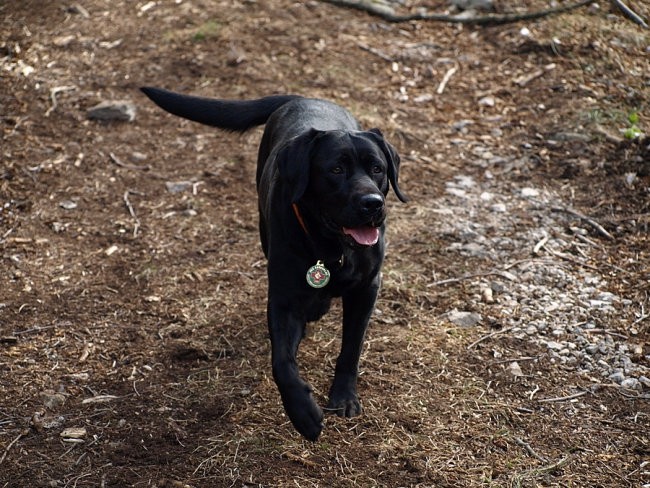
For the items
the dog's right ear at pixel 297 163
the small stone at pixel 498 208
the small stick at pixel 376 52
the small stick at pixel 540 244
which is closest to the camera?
the dog's right ear at pixel 297 163

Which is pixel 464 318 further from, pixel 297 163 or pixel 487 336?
pixel 297 163

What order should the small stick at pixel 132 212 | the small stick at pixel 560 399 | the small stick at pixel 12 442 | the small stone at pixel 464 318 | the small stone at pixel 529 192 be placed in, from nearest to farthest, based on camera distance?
the small stick at pixel 12 442, the small stick at pixel 560 399, the small stone at pixel 464 318, the small stick at pixel 132 212, the small stone at pixel 529 192

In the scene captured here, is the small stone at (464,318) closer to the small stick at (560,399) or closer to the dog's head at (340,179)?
the small stick at (560,399)

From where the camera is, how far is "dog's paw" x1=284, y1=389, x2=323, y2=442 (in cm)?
342

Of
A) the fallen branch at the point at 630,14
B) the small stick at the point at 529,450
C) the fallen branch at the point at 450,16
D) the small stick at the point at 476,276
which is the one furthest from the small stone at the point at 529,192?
the fallen branch at the point at 630,14

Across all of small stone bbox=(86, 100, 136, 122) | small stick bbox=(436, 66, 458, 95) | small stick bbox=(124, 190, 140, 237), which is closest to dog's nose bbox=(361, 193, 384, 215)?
small stick bbox=(124, 190, 140, 237)

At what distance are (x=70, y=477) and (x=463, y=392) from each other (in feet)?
6.09

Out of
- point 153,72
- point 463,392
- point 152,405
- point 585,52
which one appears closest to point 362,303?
point 463,392

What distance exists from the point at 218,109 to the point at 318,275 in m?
1.62

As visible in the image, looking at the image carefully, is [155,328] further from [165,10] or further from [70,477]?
[165,10]

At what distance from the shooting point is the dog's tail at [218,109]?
16.0ft

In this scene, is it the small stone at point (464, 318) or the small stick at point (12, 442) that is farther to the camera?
the small stone at point (464, 318)

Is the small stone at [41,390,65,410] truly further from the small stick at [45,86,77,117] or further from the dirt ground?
the small stick at [45,86,77,117]

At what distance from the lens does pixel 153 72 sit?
727 cm
